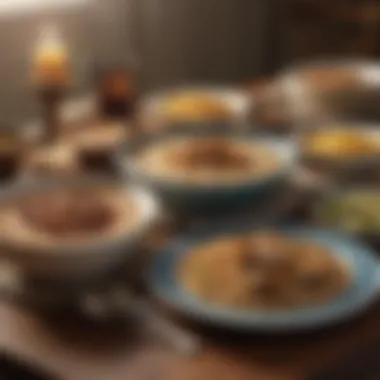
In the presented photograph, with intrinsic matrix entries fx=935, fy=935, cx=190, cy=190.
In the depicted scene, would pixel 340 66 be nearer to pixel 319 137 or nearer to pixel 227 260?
pixel 319 137

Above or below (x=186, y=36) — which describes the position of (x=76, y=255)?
below

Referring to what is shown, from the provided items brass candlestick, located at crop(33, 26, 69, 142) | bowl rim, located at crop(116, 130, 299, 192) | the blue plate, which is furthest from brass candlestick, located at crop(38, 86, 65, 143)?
the blue plate

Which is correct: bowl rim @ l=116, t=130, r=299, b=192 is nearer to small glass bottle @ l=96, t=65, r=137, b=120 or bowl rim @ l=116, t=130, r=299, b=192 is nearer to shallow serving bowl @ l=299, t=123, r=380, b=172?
shallow serving bowl @ l=299, t=123, r=380, b=172

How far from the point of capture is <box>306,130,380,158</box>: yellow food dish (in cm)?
152

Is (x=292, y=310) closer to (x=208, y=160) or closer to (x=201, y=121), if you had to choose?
(x=208, y=160)

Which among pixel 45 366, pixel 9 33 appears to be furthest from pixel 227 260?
pixel 9 33

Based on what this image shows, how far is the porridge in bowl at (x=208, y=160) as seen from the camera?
1.35m

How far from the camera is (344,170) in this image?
1449mm

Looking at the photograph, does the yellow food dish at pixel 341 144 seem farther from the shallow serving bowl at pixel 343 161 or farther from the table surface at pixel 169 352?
the table surface at pixel 169 352

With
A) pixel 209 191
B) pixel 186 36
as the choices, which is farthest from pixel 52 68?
pixel 186 36

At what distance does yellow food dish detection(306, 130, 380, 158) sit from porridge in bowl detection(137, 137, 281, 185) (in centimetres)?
9

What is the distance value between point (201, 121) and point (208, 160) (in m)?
0.20

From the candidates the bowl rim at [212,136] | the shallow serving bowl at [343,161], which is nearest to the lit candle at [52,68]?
the bowl rim at [212,136]

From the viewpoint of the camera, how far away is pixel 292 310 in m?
1.05
